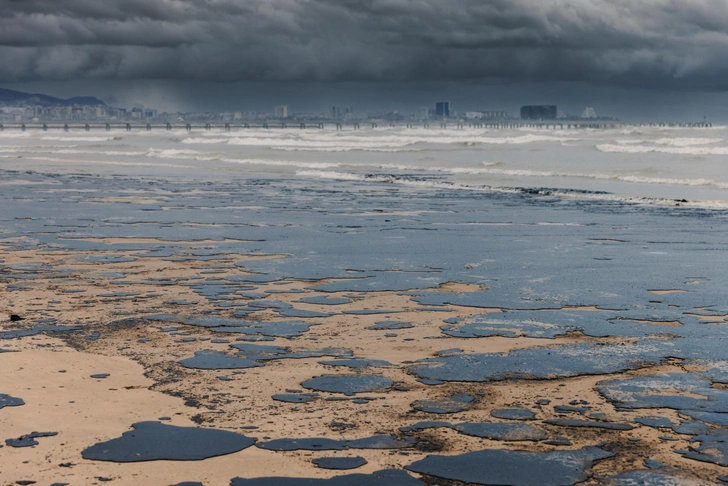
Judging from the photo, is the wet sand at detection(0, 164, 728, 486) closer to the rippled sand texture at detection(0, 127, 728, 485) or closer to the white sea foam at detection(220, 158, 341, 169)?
the rippled sand texture at detection(0, 127, 728, 485)

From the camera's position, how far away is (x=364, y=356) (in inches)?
233

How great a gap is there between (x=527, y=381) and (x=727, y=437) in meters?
1.30

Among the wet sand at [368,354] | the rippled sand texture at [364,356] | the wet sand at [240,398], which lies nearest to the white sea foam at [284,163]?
the rippled sand texture at [364,356]

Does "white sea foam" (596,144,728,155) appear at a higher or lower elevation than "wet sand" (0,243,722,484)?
higher

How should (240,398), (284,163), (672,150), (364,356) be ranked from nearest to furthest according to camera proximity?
(240,398) < (364,356) < (284,163) < (672,150)

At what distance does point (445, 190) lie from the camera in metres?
21.2

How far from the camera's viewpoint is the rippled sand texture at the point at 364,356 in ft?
13.3

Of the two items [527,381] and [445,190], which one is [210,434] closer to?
[527,381]

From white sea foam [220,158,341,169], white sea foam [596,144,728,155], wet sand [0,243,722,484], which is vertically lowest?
wet sand [0,243,722,484]

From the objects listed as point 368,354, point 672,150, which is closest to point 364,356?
point 368,354

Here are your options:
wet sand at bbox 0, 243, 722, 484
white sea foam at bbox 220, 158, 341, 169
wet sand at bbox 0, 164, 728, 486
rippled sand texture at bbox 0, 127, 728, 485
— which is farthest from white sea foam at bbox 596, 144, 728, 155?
wet sand at bbox 0, 243, 722, 484

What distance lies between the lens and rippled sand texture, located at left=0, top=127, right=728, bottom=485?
405cm

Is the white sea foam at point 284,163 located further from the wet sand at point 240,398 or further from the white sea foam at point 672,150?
the wet sand at point 240,398

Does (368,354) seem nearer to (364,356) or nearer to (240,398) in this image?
(364,356)
